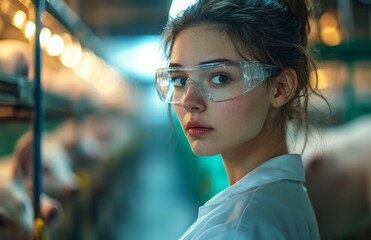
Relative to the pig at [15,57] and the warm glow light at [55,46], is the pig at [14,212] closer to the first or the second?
the pig at [15,57]

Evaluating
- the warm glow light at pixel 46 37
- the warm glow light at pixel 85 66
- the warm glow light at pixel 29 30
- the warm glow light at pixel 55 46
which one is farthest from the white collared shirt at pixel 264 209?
the warm glow light at pixel 85 66

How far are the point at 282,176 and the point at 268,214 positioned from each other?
117 millimetres

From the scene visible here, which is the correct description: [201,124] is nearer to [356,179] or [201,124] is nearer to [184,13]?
[184,13]

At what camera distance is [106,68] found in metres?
4.67

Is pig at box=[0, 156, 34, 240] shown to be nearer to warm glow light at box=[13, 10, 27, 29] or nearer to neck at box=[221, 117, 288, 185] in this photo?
warm glow light at box=[13, 10, 27, 29]

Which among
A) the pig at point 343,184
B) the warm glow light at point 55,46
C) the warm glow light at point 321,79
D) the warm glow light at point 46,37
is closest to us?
the warm glow light at point 321,79

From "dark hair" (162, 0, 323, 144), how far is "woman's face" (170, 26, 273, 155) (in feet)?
0.07

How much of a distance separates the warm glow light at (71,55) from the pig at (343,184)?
4.60ft

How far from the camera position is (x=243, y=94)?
943mm

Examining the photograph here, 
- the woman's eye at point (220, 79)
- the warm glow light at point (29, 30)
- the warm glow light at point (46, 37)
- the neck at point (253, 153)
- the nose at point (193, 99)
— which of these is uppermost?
the warm glow light at point (46, 37)

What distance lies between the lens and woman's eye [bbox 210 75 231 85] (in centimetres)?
95

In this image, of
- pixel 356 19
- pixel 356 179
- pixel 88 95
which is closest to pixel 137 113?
pixel 356 19

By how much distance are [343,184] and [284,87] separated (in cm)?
237

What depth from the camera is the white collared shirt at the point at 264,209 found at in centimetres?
82
